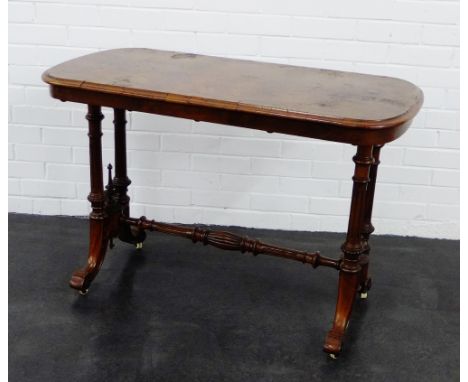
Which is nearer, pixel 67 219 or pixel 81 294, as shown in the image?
pixel 81 294

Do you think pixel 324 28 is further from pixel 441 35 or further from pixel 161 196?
pixel 161 196

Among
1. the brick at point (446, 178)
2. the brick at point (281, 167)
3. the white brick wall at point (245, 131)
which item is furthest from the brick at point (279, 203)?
the brick at point (446, 178)

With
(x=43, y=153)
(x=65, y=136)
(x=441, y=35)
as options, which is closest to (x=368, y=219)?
(x=441, y=35)

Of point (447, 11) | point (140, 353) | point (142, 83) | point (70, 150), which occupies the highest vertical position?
point (447, 11)

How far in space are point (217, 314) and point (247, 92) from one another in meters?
0.96

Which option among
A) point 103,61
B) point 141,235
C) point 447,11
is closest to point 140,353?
point 141,235

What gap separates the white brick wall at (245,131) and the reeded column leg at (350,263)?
3.29 feet

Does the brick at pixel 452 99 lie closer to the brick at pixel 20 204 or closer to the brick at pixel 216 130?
the brick at pixel 216 130

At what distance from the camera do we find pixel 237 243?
2758mm

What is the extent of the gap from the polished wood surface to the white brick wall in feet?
1.71

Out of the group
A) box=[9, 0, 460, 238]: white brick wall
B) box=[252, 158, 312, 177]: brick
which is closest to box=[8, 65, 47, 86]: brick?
box=[9, 0, 460, 238]: white brick wall

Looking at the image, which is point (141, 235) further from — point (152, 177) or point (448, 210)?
point (448, 210)

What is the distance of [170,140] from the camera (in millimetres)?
3371

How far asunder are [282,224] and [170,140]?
2.46 feet
